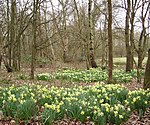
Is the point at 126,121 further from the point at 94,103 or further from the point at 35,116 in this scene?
the point at 35,116

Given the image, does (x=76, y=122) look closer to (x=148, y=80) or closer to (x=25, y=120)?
(x=25, y=120)

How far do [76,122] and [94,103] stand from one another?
25.0 inches

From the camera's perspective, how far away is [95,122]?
4480 millimetres

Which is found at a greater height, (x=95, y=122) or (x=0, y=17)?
(x=0, y=17)

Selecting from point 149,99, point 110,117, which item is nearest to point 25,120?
point 110,117

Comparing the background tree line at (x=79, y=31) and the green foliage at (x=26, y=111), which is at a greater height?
the background tree line at (x=79, y=31)

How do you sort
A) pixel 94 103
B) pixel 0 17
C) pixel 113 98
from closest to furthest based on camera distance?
pixel 94 103, pixel 113 98, pixel 0 17

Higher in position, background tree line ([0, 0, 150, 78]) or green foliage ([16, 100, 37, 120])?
background tree line ([0, 0, 150, 78])

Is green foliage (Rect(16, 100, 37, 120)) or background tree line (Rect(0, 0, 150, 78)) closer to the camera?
green foliage (Rect(16, 100, 37, 120))

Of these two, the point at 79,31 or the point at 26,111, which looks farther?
the point at 79,31

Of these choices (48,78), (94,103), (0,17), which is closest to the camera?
(94,103)

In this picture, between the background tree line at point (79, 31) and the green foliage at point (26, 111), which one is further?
the background tree line at point (79, 31)

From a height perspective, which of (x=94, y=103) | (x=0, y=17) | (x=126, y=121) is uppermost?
(x=0, y=17)

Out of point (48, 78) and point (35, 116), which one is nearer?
point (35, 116)
